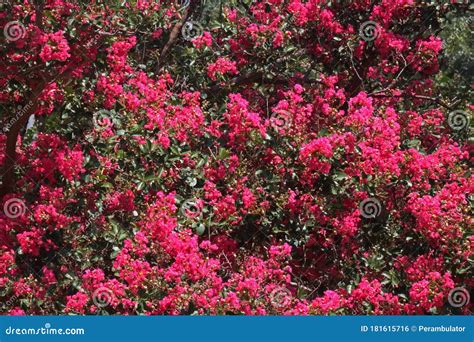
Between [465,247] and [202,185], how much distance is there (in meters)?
1.86

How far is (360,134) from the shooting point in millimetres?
5980

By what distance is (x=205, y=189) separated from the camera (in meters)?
5.87

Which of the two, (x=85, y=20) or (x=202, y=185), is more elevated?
(x=85, y=20)

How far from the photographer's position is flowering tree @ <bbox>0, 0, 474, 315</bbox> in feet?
17.7

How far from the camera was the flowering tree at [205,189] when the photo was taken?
5383mm

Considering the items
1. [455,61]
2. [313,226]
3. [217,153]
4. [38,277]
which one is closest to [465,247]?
[313,226]

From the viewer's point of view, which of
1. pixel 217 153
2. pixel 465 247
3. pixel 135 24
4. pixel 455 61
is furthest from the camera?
pixel 455 61

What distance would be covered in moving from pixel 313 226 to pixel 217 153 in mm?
866

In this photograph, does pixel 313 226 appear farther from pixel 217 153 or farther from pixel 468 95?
pixel 468 95

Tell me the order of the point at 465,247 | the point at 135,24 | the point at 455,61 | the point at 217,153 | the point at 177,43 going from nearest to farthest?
the point at 465,247, the point at 217,153, the point at 135,24, the point at 177,43, the point at 455,61

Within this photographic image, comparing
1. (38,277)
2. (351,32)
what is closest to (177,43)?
(351,32)

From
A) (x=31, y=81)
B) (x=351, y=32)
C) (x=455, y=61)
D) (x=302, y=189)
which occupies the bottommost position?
(x=302, y=189)

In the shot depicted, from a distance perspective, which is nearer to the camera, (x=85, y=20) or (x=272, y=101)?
(x=85, y=20)

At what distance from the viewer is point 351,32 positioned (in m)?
6.79
